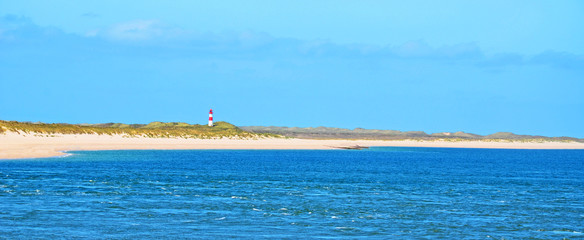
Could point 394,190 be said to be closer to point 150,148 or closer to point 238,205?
point 238,205

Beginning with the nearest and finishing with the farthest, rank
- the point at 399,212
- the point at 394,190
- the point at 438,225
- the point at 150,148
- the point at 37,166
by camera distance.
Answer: the point at 438,225 < the point at 399,212 < the point at 394,190 < the point at 37,166 < the point at 150,148

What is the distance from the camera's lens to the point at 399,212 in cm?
2280

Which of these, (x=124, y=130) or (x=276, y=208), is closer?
(x=276, y=208)

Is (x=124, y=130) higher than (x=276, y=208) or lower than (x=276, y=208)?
higher

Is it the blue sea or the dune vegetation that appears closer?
the blue sea

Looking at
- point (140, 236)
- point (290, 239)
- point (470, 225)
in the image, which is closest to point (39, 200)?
point (140, 236)

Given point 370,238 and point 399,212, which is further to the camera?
point 399,212

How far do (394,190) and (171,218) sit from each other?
46.2 feet

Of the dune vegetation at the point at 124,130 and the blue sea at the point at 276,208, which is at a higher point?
the dune vegetation at the point at 124,130

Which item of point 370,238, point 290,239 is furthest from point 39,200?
point 370,238

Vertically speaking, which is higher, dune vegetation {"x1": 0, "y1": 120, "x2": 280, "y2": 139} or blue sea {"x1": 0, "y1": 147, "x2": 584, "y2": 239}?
dune vegetation {"x1": 0, "y1": 120, "x2": 280, "y2": 139}

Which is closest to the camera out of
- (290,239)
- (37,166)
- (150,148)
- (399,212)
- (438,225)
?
(290,239)

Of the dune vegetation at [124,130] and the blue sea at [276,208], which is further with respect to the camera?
the dune vegetation at [124,130]

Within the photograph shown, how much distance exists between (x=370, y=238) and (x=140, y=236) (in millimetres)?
6315
